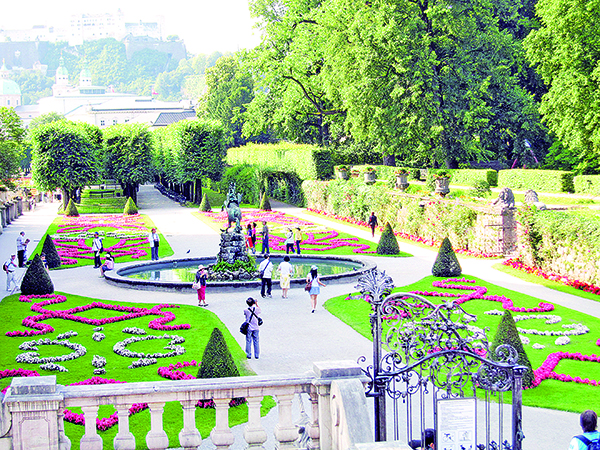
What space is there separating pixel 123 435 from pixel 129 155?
5583cm

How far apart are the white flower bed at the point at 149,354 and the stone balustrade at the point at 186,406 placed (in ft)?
26.3

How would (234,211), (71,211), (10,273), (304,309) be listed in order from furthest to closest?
(71,211) < (234,211) < (10,273) < (304,309)

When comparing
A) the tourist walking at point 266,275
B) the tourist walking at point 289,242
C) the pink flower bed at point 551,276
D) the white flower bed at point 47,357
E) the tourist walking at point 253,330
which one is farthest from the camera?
the tourist walking at point 289,242

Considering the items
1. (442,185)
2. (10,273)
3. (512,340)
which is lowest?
(10,273)

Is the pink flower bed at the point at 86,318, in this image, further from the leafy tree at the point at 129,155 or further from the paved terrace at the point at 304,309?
the leafy tree at the point at 129,155

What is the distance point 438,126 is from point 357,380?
38458 mm

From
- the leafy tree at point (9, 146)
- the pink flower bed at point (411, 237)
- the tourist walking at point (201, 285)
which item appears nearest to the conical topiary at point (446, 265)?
the pink flower bed at point (411, 237)

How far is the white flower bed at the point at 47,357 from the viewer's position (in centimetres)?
1472

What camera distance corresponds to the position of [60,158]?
56938mm

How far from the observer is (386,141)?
47.1 m

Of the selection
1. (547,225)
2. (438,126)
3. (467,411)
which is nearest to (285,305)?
(547,225)

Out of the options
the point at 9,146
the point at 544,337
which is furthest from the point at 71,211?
the point at 544,337

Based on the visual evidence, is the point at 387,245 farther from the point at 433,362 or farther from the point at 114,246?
the point at 433,362

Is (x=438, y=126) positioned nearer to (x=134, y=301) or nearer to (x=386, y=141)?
(x=386, y=141)
